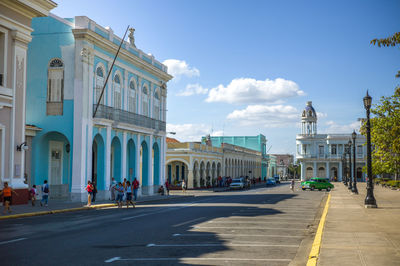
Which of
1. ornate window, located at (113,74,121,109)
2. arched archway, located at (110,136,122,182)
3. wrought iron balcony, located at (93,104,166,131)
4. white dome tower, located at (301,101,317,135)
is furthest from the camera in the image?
white dome tower, located at (301,101,317,135)

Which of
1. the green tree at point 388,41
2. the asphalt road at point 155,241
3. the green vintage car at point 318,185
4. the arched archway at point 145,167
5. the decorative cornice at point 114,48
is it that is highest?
the decorative cornice at point 114,48

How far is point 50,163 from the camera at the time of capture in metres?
30.9

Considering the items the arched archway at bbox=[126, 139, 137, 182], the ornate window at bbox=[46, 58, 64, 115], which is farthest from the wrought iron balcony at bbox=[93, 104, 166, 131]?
the ornate window at bbox=[46, 58, 64, 115]

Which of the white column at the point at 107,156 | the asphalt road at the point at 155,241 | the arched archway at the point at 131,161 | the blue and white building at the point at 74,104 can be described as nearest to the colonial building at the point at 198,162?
the arched archway at the point at 131,161

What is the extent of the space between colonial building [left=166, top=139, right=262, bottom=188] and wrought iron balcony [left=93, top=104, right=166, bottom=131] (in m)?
17.7

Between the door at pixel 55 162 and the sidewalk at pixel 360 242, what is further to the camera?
the door at pixel 55 162

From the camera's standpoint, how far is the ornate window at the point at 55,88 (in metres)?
30.0

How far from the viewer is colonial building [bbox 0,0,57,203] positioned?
22.0 m

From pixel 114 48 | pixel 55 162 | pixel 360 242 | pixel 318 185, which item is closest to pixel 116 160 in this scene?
pixel 55 162

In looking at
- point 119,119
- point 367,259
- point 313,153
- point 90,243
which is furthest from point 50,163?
point 313,153

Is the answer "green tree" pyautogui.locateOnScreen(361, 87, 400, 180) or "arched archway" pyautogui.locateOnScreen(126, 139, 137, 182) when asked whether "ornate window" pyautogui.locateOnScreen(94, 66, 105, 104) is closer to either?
"arched archway" pyautogui.locateOnScreen(126, 139, 137, 182)

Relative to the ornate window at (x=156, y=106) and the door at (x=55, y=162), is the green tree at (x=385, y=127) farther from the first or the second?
the door at (x=55, y=162)

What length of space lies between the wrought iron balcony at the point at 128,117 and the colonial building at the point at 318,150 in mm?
73097

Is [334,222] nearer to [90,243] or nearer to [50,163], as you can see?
[90,243]
